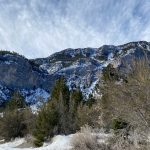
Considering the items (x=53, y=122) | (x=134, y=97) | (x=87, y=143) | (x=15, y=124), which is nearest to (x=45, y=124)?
(x=53, y=122)

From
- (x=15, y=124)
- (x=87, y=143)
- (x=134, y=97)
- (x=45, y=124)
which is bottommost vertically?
(x=87, y=143)

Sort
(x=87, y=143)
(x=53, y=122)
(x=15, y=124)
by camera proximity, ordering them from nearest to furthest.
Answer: (x=87, y=143)
(x=53, y=122)
(x=15, y=124)

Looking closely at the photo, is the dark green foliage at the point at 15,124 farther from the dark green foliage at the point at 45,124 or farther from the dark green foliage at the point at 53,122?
the dark green foliage at the point at 45,124

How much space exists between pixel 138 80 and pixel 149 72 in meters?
0.46

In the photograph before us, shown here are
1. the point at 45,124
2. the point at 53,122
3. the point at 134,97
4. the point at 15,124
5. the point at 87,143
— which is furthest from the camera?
the point at 15,124

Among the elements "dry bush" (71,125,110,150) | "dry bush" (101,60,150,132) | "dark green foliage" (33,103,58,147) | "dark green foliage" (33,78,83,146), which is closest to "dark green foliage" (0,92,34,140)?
"dark green foliage" (33,78,83,146)

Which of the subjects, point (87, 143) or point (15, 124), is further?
point (15, 124)

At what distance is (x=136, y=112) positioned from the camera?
13117mm

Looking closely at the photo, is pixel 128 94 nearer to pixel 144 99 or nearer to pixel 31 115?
pixel 144 99

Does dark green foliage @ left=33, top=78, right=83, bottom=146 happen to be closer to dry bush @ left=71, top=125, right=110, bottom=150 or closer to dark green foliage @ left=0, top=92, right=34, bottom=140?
dark green foliage @ left=0, top=92, right=34, bottom=140

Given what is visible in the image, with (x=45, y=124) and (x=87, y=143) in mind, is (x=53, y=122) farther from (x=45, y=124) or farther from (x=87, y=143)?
(x=87, y=143)

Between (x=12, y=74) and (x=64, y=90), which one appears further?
(x=12, y=74)

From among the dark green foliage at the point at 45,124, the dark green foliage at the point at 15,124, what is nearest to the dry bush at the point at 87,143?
the dark green foliage at the point at 45,124

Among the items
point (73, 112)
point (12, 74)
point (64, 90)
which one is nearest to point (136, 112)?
point (73, 112)
